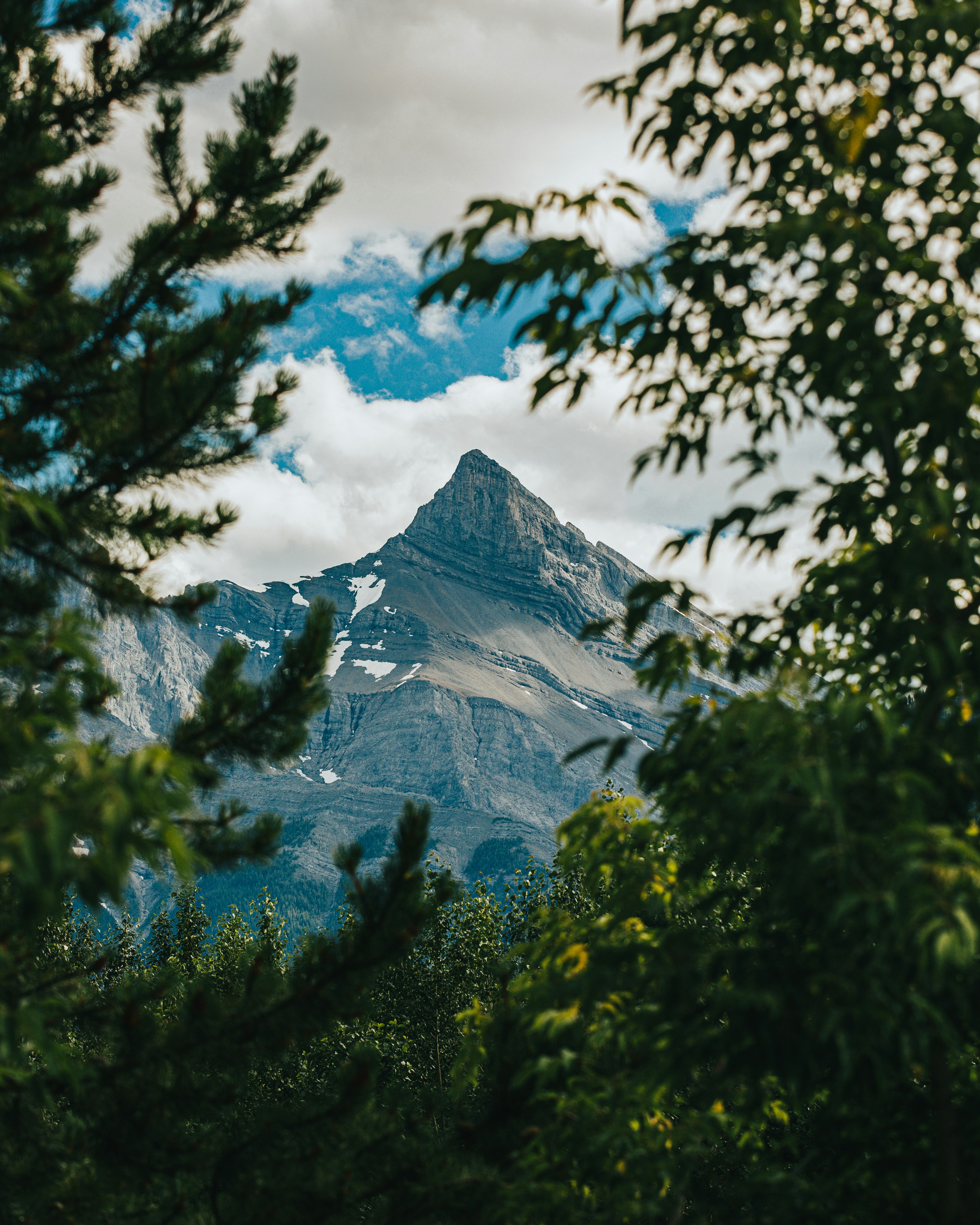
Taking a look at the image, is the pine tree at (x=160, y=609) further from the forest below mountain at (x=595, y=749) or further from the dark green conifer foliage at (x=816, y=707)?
the dark green conifer foliage at (x=816, y=707)

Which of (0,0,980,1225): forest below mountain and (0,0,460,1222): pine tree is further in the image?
(0,0,460,1222): pine tree

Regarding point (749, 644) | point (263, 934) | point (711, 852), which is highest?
point (749, 644)

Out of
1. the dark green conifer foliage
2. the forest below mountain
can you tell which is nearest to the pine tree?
the forest below mountain

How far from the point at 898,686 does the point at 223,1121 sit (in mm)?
7964

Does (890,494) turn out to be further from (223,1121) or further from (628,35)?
(223,1121)

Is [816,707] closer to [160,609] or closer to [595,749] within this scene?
[595,749]

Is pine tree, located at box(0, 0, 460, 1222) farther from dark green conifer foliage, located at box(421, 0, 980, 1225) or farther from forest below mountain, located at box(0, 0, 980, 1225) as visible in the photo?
dark green conifer foliage, located at box(421, 0, 980, 1225)

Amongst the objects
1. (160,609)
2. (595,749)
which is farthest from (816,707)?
(160,609)

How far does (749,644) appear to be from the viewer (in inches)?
165

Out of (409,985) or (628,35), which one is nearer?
(628,35)

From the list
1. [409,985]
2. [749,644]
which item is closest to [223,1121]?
[749,644]

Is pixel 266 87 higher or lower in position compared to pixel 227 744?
higher

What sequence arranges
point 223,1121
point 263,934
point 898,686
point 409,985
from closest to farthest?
point 898,686, point 223,1121, point 409,985, point 263,934

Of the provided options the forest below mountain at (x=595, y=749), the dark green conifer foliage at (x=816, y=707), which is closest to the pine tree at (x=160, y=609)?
the forest below mountain at (x=595, y=749)
